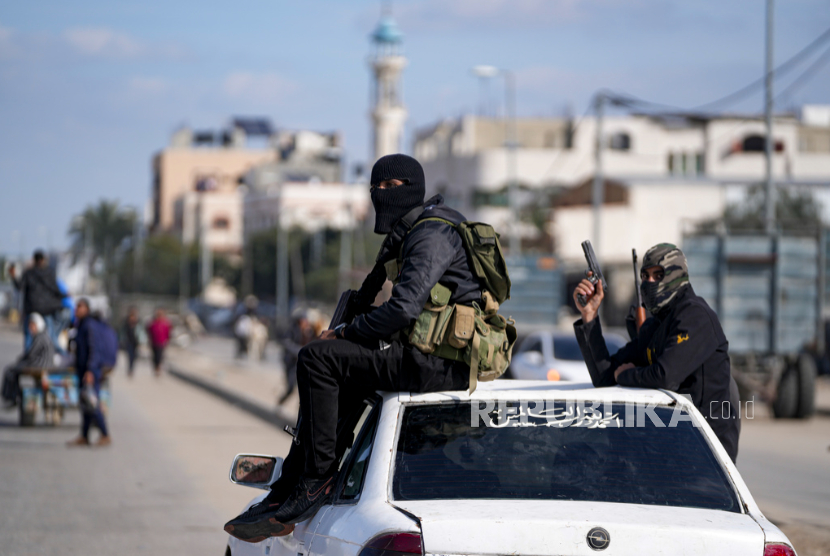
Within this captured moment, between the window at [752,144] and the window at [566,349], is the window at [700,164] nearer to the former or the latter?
the window at [752,144]

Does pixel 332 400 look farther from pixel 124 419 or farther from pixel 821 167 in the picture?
pixel 821 167

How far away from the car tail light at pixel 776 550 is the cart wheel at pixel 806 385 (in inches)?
641

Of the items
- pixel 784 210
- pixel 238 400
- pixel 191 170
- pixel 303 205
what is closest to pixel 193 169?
pixel 191 170

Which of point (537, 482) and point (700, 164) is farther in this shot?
point (700, 164)

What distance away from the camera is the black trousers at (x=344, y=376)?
396 cm

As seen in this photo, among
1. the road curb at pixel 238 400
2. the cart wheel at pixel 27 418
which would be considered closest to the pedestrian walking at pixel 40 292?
the cart wheel at pixel 27 418

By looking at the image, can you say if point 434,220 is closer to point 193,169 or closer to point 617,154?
point 617,154

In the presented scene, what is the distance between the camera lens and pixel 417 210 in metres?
4.27

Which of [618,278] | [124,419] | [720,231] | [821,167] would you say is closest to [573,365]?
[720,231]

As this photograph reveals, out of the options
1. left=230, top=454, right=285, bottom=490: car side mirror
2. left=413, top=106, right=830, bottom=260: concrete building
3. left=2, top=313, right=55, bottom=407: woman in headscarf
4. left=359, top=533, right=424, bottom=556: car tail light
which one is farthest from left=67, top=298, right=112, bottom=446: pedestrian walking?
left=413, top=106, right=830, bottom=260: concrete building

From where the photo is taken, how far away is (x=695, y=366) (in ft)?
15.1

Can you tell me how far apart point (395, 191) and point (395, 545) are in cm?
152

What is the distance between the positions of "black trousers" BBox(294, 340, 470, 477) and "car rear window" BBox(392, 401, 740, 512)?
0.13 m
